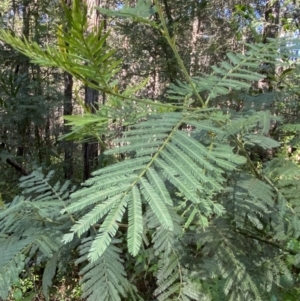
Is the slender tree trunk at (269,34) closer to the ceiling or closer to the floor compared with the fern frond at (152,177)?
closer to the ceiling

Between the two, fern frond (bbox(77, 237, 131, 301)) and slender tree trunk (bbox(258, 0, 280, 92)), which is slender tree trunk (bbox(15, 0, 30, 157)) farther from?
fern frond (bbox(77, 237, 131, 301))

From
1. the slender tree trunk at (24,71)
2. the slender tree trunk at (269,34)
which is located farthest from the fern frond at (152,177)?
the slender tree trunk at (24,71)

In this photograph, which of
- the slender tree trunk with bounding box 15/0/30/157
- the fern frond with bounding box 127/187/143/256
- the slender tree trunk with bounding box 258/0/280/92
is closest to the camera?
the fern frond with bounding box 127/187/143/256

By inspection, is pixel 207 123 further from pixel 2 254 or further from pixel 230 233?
pixel 2 254

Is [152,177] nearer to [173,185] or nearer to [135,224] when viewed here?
[135,224]

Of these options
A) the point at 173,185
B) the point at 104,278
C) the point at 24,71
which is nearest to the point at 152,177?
the point at 173,185

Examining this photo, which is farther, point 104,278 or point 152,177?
point 104,278

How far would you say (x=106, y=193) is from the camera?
622 mm

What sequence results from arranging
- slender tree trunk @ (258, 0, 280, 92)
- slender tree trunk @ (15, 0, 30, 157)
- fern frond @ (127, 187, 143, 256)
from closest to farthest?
fern frond @ (127, 187, 143, 256) → slender tree trunk @ (258, 0, 280, 92) → slender tree trunk @ (15, 0, 30, 157)

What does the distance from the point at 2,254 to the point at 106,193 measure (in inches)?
30.7

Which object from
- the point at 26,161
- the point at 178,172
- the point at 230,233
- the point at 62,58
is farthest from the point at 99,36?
the point at 26,161

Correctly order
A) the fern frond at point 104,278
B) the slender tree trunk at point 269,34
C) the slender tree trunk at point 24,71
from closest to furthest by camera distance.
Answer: the fern frond at point 104,278 < the slender tree trunk at point 269,34 < the slender tree trunk at point 24,71

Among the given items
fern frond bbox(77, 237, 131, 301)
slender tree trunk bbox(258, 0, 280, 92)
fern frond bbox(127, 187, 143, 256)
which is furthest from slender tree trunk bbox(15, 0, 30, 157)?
fern frond bbox(127, 187, 143, 256)

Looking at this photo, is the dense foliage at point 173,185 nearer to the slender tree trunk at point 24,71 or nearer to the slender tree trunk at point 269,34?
the slender tree trunk at point 269,34
